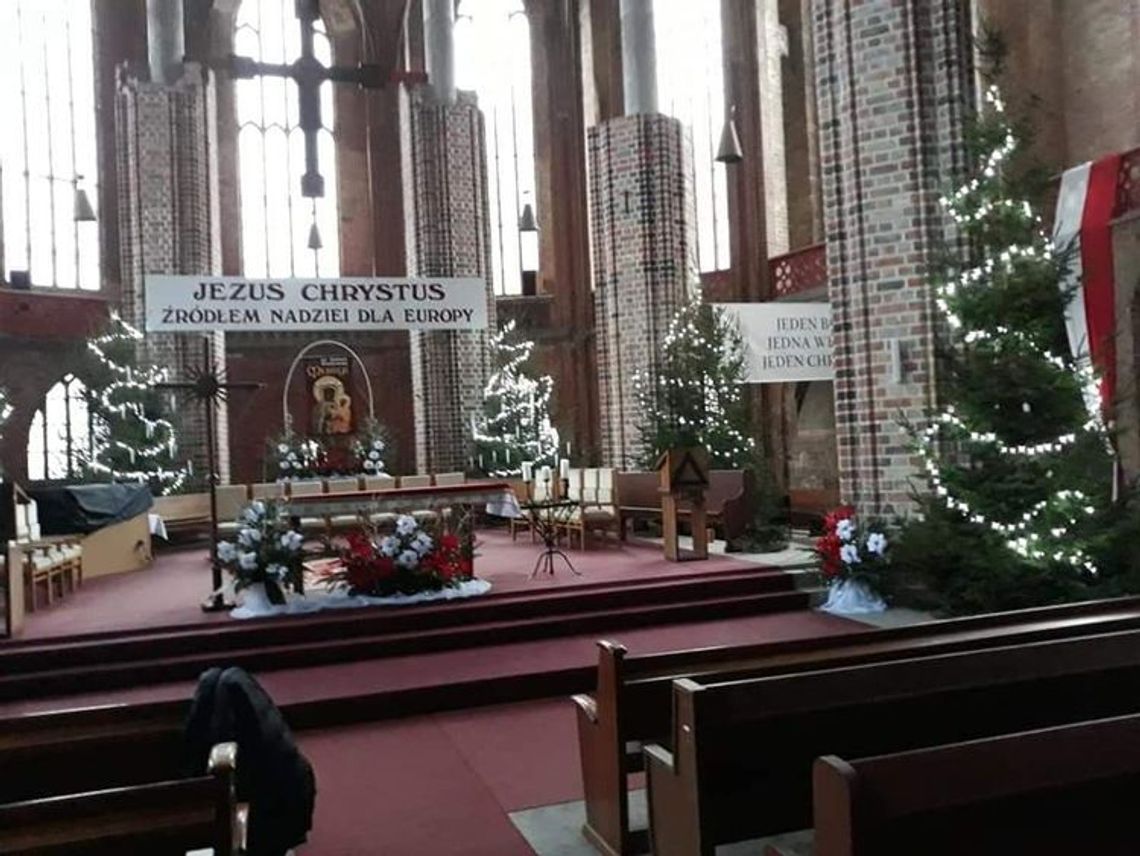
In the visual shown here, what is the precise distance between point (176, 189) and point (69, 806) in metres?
14.9

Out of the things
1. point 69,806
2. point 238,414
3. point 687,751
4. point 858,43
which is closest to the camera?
point 69,806

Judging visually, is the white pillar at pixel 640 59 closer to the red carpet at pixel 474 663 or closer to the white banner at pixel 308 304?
the white banner at pixel 308 304

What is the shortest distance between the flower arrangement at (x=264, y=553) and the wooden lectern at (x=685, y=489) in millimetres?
3460

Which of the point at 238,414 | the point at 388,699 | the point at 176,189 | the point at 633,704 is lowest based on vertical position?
the point at 388,699

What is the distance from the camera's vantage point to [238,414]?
63.0ft

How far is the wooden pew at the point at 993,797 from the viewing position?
5.30ft

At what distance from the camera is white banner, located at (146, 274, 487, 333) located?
10938 mm

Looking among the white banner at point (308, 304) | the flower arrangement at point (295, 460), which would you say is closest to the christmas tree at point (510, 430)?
the flower arrangement at point (295, 460)

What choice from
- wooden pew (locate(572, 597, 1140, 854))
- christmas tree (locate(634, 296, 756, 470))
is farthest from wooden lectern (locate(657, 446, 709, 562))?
wooden pew (locate(572, 597, 1140, 854))

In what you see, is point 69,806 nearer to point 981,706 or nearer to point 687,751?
point 687,751

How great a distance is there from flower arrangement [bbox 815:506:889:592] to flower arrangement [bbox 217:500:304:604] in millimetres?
4256

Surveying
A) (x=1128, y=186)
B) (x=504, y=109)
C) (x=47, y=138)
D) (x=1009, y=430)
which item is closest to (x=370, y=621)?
(x=1009, y=430)

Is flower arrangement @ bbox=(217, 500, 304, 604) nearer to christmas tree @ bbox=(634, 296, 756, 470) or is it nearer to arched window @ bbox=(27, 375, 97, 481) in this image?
christmas tree @ bbox=(634, 296, 756, 470)

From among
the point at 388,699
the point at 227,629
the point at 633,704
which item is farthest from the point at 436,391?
the point at 633,704
